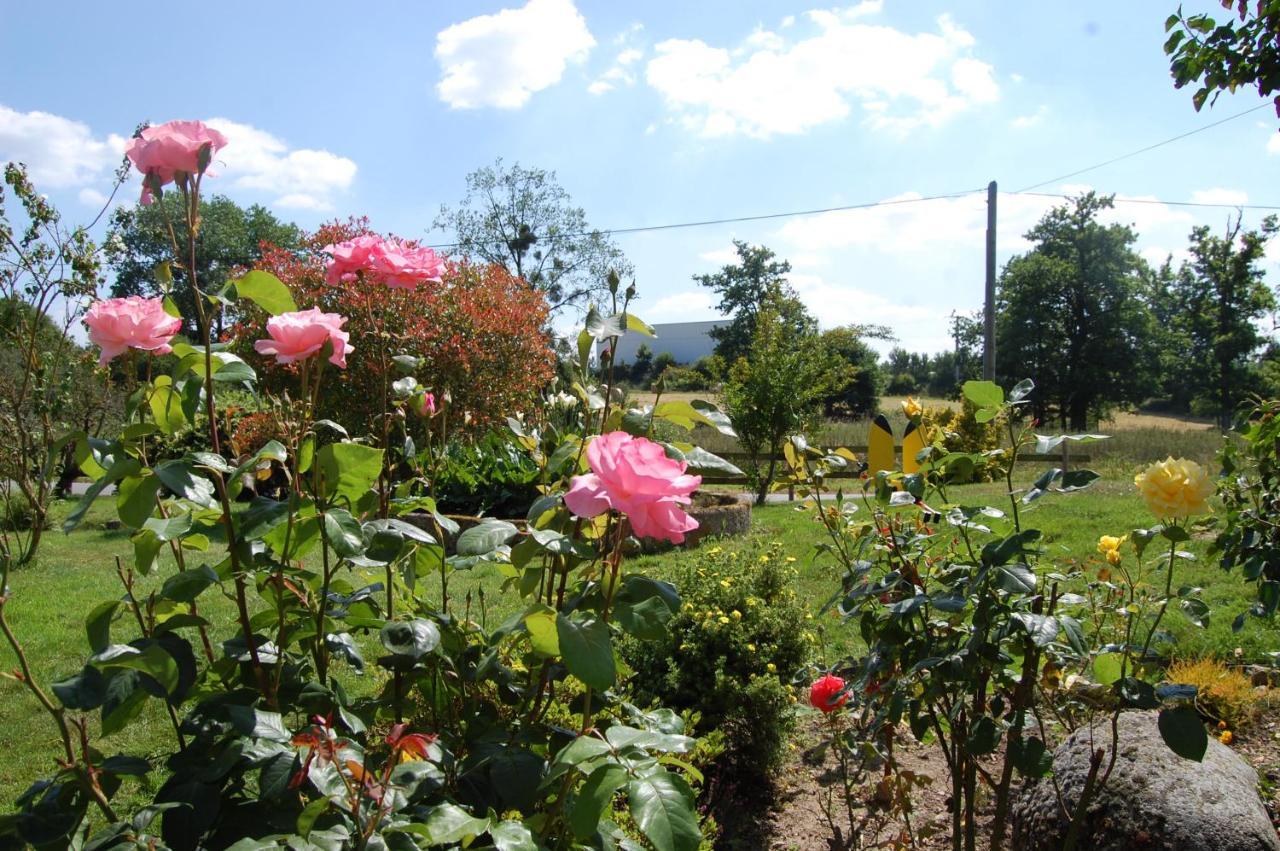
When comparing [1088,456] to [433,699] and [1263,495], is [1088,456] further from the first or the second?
[433,699]

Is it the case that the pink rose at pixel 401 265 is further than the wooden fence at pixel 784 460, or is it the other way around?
the wooden fence at pixel 784 460

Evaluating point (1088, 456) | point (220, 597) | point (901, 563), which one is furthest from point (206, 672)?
point (1088, 456)

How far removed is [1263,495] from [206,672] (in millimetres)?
3257

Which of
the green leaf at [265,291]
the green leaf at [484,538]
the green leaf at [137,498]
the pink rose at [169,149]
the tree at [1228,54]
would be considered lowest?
the green leaf at [484,538]

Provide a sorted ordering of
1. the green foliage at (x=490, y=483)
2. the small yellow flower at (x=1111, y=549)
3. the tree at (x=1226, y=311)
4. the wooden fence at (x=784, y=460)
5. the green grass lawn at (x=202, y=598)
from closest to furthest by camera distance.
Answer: the small yellow flower at (x=1111, y=549), the green grass lawn at (x=202, y=598), the green foliage at (x=490, y=483), the wooden fence at (x=784, y=460), the tree at (x=1226, y=311)

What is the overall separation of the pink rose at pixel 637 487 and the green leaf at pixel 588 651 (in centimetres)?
13

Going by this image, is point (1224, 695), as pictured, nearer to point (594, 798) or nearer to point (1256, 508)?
point (1256, 508)

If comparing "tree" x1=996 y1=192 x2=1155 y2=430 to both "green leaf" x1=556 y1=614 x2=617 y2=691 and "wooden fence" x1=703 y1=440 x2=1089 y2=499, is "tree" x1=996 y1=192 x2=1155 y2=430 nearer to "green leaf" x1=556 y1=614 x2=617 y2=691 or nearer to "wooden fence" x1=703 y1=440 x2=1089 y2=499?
"wooden fence" x1=703 y1=440 x2=1089 y2=499

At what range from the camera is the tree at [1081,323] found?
29922mm

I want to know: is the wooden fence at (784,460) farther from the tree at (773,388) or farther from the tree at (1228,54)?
the tree at (1228,54)

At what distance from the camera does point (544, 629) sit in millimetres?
1082

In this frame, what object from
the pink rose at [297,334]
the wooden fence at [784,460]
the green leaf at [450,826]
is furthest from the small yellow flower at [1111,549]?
the wooden fence at [784,460]

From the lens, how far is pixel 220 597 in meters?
5.12

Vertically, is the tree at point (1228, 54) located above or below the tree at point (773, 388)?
above
